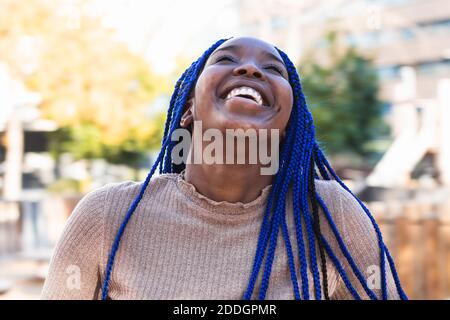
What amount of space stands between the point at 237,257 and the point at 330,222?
0.91 feet

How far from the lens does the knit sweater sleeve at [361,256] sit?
161 cm

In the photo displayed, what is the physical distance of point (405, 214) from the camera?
4.77m

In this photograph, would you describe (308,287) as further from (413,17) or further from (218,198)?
(413,17)

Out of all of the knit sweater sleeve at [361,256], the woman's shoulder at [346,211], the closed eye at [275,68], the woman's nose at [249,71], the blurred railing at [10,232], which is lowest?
the blurred railing at [10,232]

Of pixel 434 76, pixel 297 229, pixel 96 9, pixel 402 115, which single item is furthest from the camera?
pixel 434 76

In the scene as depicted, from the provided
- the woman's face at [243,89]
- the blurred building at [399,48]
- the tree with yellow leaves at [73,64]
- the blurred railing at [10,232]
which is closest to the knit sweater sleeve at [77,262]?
the woman's face at [243,89]

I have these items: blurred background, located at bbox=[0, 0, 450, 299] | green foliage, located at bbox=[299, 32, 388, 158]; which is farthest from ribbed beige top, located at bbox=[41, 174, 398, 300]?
green foliage, located at bbox=[299, 32, 388, 158]

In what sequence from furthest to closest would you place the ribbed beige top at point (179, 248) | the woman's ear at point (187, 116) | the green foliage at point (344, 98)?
the green foliage at point (344, 98), the woman's ear at point (187, 116), the ribbed beige top at point (179, 248)

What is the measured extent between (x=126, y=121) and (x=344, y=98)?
8.24m

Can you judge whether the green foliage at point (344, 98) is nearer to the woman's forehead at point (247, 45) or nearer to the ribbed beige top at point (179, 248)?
the woman's forehead at point (247, 45)

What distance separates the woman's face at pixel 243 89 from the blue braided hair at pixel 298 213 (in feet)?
0.29

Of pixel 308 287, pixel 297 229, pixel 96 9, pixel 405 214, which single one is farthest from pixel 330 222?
pixel 96 9

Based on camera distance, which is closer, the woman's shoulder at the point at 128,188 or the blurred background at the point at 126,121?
the woman's shoulder at the point at 128,188
